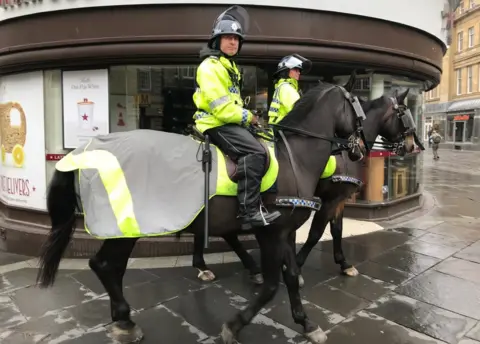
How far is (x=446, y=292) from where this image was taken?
457 centimetres

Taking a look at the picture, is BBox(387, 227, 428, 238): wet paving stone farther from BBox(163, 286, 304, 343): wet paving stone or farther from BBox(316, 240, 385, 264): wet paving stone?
BBox(163, 286, 304, 343): wet paving stone

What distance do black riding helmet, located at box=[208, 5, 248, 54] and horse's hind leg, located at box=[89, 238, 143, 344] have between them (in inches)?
73.5

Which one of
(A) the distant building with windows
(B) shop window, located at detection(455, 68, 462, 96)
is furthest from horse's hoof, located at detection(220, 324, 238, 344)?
(B) shop window, located at detection(455, 68, 462, 96)

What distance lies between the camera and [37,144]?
6.26 m

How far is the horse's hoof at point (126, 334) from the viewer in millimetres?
3525

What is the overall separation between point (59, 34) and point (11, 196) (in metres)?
2.80

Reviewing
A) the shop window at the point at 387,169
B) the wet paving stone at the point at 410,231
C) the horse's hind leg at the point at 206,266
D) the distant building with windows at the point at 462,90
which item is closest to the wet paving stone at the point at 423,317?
the horse's hind leg at the point at 206,266

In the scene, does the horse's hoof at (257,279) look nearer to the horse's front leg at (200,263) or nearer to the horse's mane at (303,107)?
the horse's front leg at (200,263)

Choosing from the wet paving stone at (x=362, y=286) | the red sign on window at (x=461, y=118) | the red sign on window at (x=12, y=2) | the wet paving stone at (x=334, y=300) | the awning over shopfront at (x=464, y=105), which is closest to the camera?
the wet paving stone at (x=334, y=300)

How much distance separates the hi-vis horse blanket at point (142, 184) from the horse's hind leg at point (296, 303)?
687 millimetres

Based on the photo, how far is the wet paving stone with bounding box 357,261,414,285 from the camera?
4949 mm

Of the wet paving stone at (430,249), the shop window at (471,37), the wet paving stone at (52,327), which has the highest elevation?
the shop window at (471,37)

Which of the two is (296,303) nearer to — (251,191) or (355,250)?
(251,191)

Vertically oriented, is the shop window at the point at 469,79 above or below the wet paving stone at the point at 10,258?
above
